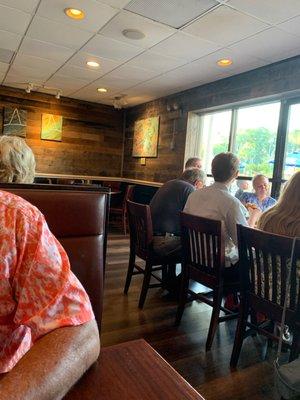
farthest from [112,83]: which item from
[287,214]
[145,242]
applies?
[287,214]

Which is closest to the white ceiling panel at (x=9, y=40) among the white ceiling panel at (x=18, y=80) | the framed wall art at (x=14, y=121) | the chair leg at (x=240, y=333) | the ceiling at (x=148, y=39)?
the ceiling at (x=148, y=39)

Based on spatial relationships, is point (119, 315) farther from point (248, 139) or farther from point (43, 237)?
point (248, 139)

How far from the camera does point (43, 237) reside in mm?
667

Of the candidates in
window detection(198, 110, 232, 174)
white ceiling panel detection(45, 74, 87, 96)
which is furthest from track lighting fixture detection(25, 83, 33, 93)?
window detection(198, 110, 232, 174)

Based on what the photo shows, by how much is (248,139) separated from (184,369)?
3.05 m

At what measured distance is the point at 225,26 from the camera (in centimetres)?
273

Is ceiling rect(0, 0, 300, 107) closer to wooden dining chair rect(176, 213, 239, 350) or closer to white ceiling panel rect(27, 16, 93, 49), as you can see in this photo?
white ceiling panel rect(27, 16, 93, 49)

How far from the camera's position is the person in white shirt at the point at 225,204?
217cm

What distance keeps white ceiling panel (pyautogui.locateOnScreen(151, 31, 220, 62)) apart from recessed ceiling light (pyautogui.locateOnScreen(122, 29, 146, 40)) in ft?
0.79

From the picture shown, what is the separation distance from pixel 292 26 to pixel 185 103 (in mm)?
2366

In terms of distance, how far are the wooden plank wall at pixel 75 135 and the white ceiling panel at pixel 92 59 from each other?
2.09 meters

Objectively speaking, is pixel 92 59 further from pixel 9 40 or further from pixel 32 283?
pixel 32 283

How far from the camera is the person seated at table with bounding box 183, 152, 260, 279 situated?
216 cm

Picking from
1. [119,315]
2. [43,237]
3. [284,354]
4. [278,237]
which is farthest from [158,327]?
[43,237]
